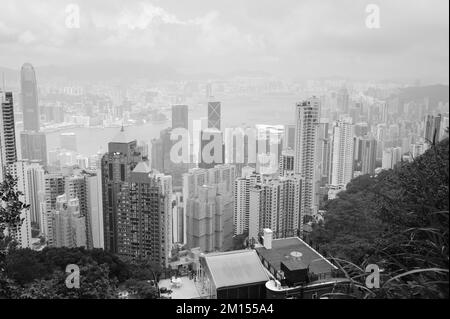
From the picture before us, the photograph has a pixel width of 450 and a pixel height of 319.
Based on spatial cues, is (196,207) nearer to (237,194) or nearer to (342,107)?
(237,194)

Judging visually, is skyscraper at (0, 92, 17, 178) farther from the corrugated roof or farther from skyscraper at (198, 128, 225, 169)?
the corrugated roof

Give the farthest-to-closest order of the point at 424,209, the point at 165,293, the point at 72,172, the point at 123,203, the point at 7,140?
the point at 72,172
the point at 123,203
the point at 7,140
the point at 165,293
the point at 424,209

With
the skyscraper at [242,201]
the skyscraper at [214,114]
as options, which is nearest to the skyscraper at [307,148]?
the skyscraper at [242,201]

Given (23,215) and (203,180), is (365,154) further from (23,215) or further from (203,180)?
(23,215)

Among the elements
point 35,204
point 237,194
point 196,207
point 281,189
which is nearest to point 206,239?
point 196,207

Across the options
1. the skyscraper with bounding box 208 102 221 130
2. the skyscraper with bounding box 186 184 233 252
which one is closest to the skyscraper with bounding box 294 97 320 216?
the skyscraper with bounding box 186 184 233 252

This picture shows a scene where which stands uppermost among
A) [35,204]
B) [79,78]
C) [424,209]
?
[79,78]

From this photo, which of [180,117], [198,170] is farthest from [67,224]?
[180,117]
